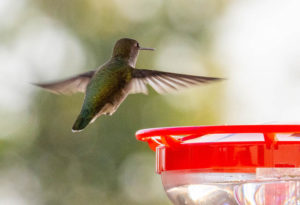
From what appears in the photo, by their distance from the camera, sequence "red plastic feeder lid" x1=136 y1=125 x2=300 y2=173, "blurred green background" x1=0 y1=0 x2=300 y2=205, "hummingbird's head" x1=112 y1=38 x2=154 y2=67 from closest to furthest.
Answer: "red plastic feeder lid" x1=136 y1=125 x2=300 y2=173 < "hummingbird's head" x1=112 y1=38 x2=154 y2=67 < "blurred green background" x1=0 y1=0 x2=300 y2=205

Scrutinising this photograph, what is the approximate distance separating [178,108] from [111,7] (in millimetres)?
1575

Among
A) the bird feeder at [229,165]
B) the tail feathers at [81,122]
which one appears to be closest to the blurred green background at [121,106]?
the tail feathers at [81,122]

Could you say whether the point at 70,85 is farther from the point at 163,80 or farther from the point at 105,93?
the point at 163,80

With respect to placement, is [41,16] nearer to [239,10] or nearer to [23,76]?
[23,76]

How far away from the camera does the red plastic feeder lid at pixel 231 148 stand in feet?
7.41

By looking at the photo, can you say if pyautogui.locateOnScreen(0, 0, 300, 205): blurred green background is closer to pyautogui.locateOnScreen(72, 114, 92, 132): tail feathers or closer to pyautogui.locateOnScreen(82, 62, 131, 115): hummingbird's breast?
pyautogui.locateOnScreen(82, 62, 131, 115): hummingbird's breast

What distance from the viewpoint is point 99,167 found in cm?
759

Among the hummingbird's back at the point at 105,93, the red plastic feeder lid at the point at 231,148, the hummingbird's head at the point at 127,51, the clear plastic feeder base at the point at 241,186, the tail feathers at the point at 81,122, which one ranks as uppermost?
the hummingbird's head at the point at 127,51

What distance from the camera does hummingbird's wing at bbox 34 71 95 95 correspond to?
3.79 metres

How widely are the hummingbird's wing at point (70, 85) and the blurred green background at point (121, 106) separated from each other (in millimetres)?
3292

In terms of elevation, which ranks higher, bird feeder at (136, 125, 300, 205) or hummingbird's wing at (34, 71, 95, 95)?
hummingbird's wing at (34, 71, 95, 95)

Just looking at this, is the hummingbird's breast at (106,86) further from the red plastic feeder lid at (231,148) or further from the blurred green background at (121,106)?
the blurred green background at (121,106)

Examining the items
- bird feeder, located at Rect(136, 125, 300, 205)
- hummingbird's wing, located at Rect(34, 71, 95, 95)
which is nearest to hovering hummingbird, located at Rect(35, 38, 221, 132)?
hummingbird's wing, located at Rect(34, 71, 95, 95)

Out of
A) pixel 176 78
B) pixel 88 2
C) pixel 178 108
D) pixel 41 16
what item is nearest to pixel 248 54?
pixel 178 108
